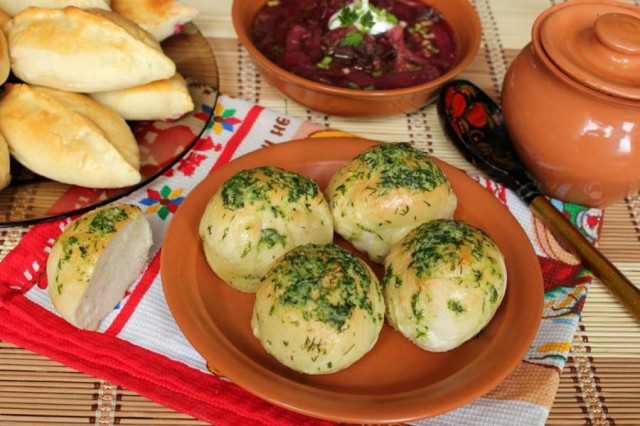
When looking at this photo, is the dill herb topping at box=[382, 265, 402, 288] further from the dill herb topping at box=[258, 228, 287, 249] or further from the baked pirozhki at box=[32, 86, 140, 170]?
the baked pirozhki at box=[32, 86, 140, 170]

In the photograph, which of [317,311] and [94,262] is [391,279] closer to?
[317,311]

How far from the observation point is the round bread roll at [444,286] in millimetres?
1323

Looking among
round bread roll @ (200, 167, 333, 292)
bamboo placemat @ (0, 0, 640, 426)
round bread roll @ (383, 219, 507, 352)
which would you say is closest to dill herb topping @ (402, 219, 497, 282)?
round bread roll @ (383, 219, 507, 352)

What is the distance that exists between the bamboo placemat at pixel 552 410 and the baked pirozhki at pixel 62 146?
0.22 meters

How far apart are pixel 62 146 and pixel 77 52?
0.26 meters

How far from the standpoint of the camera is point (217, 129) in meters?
2.02

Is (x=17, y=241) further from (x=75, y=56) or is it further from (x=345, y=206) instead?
(x=345, y=206)

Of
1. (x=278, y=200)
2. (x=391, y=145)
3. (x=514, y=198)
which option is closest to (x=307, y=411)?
(x=278, y=200)

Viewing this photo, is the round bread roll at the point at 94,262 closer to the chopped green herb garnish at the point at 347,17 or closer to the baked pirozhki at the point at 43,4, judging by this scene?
the baked pirozhki at the point at 43,4

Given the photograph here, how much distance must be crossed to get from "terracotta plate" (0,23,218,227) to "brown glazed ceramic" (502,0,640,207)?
2.85 ft

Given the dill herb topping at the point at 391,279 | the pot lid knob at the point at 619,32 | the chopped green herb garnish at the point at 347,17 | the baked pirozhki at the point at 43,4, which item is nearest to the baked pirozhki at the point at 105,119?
the baked pirozhki at the point at 43,4

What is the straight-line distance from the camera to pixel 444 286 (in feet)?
4.34

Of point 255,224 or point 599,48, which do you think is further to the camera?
point 599,48

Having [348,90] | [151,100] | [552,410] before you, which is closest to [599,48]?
[348,90]
